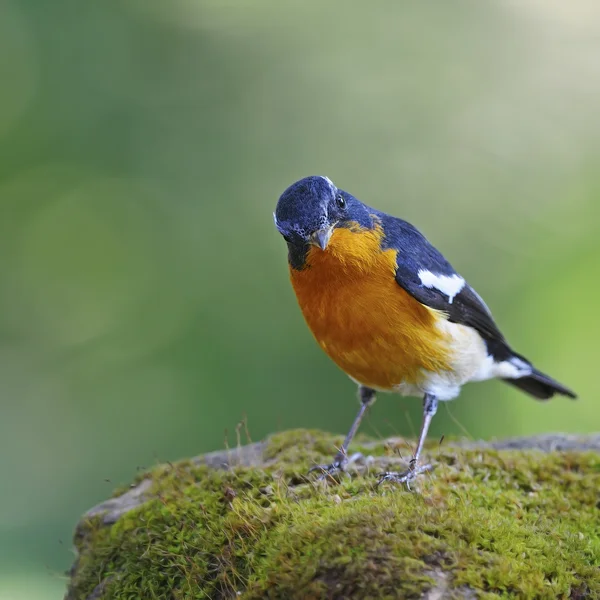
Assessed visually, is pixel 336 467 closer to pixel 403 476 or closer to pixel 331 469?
pixel 331 469

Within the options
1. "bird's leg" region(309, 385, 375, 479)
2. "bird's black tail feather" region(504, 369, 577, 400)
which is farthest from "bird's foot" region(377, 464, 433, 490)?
"bird's black tail feather" region(504, 369, 577, 400)

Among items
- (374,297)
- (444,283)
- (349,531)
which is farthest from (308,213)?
(349,531)

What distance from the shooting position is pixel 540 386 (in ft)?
21.4

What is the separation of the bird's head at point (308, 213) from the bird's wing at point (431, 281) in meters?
0.57

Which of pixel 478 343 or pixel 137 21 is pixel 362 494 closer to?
pixel 478 343

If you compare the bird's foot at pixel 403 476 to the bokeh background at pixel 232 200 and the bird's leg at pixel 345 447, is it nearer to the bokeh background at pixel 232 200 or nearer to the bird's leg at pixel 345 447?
the bird's leg at pixel 345 447

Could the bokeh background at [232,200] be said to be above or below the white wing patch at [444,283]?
above

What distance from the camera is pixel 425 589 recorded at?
3268 millimetres

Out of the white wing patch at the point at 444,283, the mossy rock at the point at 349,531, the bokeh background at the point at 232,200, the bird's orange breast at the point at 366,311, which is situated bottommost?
the mossy rock at the point at 349,531

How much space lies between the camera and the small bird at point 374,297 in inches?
178

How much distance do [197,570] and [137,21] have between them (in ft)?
30.7

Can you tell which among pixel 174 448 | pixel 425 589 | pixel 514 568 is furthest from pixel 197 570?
pixel 174 448

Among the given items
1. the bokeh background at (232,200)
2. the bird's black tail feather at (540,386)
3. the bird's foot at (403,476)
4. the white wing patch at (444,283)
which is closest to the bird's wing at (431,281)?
the white wing patch at (444,283)

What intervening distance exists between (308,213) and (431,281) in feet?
3.70
